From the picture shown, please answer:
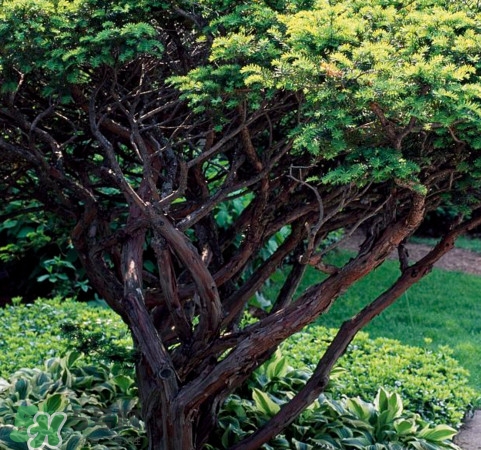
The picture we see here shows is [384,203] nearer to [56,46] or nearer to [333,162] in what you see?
[333,162]

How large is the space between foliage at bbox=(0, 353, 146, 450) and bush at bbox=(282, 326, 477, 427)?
1.39m

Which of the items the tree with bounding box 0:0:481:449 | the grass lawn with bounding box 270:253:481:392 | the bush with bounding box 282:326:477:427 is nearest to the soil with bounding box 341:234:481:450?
the grass lawn with bounding box 270:253:481:392

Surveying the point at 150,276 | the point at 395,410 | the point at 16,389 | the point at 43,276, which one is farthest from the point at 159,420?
the point at 43,276

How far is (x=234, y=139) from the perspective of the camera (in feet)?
12.8

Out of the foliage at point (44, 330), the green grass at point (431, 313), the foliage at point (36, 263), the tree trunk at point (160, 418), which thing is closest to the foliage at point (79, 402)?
the foliage at point (44, 330)

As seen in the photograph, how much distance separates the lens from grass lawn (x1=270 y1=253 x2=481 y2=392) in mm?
7402

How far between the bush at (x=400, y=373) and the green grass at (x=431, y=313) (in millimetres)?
407

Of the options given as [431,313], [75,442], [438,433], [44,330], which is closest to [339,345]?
[438,433]

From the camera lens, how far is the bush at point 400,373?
551cm

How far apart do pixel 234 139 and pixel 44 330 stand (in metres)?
3.17

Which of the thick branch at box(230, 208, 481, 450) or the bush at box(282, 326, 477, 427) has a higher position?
the thick branch at box(230, 208, 481, 450)

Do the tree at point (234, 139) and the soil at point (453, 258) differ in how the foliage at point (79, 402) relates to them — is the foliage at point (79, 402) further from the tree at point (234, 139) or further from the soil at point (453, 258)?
the soil at point (453, 258)

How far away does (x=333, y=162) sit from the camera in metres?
3.96

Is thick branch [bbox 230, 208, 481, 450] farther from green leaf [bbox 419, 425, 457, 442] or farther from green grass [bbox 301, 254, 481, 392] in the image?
green grass [bbox 301, 254, 481, 392]
